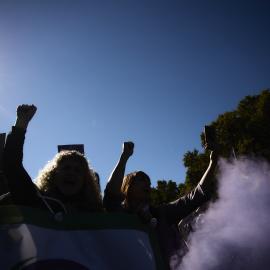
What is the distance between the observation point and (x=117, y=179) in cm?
196

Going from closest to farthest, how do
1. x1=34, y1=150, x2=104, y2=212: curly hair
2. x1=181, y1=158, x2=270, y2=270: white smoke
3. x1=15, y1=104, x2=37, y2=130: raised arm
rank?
x1=15, y1=104, x2=37, y2=130: raised arm < x1=34, y1=150, x2=104, y2=212: curly hair < x1=181, y1=158, x2=270, y2=270: white smoke

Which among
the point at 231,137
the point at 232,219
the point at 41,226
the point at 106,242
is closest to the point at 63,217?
the point at 41,226

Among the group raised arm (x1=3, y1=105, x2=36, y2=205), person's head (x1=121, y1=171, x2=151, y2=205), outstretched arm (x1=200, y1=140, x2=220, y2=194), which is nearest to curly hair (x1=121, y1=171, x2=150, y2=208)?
person's head (x1=121, y1=171, x2=151, y2=205)

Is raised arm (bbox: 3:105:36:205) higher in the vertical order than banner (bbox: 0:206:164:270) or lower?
higher

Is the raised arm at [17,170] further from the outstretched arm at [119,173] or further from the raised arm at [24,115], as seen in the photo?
the outstretched arm at [119,173]

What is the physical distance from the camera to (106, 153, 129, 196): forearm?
6.35 ft

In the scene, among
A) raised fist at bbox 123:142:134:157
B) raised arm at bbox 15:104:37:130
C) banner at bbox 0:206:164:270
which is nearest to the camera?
banner at bbox 0:206:164:270

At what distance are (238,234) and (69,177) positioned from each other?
2245 millimetres

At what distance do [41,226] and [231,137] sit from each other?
15.1 m

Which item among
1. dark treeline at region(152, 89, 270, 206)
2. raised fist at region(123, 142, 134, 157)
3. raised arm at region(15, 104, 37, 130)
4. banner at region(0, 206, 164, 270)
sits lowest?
banner at region(0, 206, 164, 270)

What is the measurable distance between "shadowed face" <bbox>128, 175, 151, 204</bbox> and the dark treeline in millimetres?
10932

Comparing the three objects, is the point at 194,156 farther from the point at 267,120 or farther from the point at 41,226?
the point at 41,226

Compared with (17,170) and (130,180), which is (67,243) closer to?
(17,170)

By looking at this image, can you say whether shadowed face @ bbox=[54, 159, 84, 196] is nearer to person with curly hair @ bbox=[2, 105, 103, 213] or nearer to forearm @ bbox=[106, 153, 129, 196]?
person with curly hair @ bbox=[2, 105, 103, 213]
